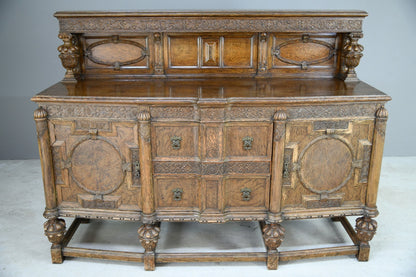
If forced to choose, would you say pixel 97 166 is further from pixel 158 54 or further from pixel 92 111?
pixel 158 54

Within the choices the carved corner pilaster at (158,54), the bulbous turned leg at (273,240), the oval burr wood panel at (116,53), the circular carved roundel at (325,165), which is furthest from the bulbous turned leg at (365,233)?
the oval burr wood panel at (116,53)

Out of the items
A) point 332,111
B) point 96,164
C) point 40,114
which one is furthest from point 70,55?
point 332,111

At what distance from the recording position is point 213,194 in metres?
2.87

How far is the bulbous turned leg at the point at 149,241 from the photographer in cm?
292

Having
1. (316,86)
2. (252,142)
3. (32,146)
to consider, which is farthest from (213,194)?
(32,146)

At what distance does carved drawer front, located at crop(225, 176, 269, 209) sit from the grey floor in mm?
471

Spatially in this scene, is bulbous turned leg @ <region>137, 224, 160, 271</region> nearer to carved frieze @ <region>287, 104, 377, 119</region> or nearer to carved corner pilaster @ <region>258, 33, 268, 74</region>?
carved frieze @ <region>287, 104, 377, 119</region>

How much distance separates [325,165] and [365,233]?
616 millimetres

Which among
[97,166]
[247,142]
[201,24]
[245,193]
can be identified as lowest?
[245,193]

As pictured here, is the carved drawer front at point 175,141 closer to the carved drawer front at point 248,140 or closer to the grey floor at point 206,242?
the carved drawer front at point 248,140

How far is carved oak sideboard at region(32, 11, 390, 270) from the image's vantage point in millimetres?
2717

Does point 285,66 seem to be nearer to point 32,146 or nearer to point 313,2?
point 313,2

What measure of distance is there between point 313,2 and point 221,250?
2.64 metres

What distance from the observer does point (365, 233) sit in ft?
9.81
